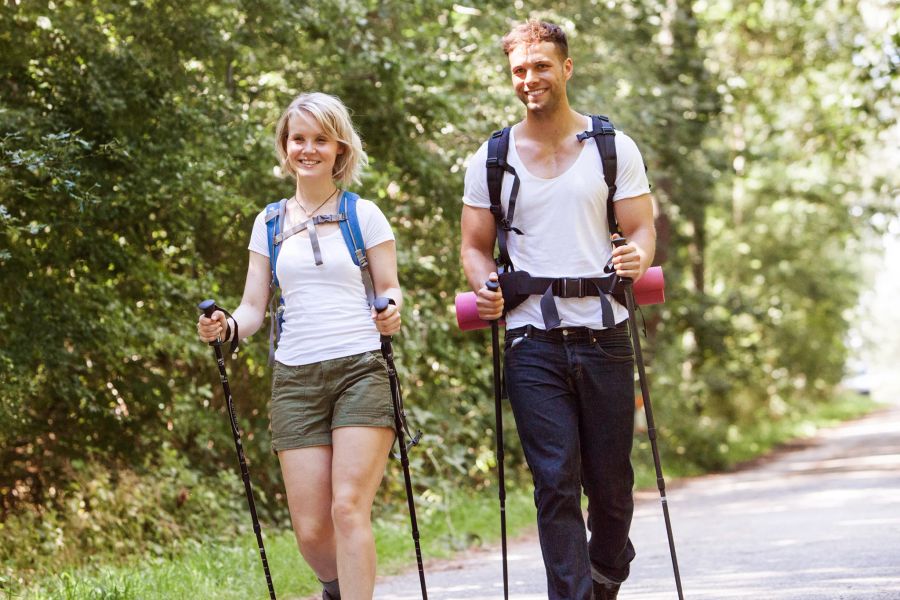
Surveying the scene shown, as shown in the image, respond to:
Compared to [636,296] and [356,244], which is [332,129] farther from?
[636,296]

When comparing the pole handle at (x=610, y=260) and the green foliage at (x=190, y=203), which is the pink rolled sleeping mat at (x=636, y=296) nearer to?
the pole handle at (x=610, y=260)

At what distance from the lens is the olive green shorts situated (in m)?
4.57

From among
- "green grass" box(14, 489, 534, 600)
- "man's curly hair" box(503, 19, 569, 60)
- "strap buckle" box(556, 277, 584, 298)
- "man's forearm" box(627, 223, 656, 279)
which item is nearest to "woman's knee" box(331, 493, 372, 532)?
"strap buckle" box(556, 277, 584, 298)

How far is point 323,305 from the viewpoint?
4.62 metres

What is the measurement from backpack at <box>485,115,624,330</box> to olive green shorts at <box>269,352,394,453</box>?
592 mm

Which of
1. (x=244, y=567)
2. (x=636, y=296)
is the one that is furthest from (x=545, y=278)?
(x=244, y=567)

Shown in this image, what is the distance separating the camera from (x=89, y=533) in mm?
9055

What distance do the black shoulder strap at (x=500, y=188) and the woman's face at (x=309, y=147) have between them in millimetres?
650

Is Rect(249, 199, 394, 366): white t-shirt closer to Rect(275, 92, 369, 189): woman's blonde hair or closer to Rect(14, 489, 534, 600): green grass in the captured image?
Rect(275, 92, 369, 189): woman's blonde hair

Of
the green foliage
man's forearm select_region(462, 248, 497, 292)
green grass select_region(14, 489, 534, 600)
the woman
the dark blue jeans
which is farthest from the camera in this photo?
the green foliage

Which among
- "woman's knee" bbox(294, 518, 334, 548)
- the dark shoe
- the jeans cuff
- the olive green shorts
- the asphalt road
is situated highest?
the olive green shorts

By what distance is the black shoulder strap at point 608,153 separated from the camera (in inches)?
182

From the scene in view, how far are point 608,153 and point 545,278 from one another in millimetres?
541

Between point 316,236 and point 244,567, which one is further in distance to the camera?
point 244,567
